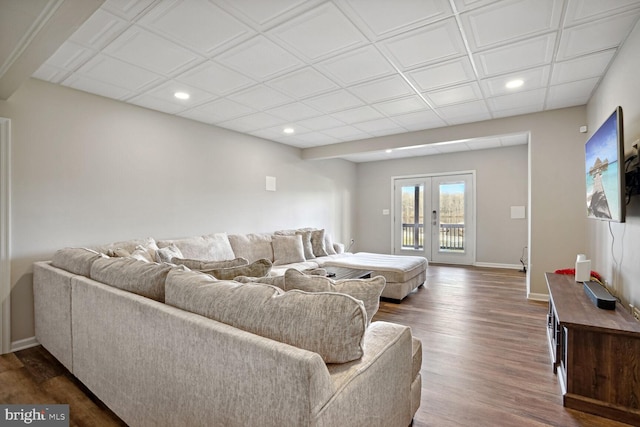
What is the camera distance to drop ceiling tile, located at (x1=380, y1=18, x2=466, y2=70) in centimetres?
222

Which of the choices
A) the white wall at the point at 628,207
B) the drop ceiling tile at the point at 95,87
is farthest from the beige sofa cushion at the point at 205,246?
the white wall at the point at 628,207

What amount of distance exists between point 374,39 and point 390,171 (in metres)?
5.71

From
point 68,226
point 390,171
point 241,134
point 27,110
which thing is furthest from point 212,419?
point 390,171

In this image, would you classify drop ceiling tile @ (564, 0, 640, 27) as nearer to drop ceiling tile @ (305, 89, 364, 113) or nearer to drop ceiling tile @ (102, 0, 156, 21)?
drop ceiling tile @ (305, 89, 364, 113)

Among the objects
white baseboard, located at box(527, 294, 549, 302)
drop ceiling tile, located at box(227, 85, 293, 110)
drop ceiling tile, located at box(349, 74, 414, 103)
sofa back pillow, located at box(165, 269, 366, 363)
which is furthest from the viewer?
white baseboard, located at box(527, 294, 549, 302)

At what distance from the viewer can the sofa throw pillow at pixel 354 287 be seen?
4.69ft

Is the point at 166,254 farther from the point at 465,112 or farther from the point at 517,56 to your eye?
the point at 465,112

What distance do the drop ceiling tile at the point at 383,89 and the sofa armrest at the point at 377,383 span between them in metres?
2.42

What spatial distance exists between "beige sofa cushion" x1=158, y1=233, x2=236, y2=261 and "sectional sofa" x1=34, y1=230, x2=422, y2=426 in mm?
1524

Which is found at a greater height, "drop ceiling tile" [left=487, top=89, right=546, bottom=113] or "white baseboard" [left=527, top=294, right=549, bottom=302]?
"drop ceiling tile" [left=487, top=89, right=546, bottom=113]

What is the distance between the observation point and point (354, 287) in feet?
4.75

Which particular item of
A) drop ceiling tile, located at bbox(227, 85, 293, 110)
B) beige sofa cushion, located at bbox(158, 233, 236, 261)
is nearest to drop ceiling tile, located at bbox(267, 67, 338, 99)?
drop ceiling tile, located at bbox(227, 85, 293, 110)

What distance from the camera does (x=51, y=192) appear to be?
3027 mm

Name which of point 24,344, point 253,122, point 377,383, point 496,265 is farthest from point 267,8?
point 496,265
